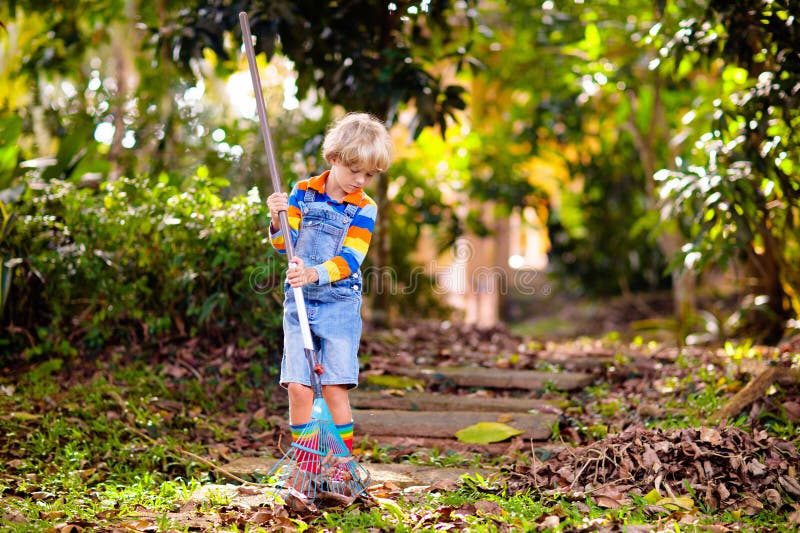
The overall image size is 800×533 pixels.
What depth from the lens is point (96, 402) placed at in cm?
425

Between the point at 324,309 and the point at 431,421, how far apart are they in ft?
4.01

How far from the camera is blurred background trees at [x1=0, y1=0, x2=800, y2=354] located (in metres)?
4.62

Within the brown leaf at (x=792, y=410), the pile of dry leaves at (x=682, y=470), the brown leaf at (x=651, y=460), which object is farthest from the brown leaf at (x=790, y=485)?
the brown leaf at (x=792, y=410)

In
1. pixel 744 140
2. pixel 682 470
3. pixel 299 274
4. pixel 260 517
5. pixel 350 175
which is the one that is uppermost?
pixel 744 140

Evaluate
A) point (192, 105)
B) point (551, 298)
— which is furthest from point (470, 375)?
point (551, 298)

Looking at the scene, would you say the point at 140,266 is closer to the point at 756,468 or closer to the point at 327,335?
the point at 327,335

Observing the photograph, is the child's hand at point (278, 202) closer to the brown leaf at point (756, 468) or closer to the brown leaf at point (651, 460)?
the brown leaf at point (651, 460)

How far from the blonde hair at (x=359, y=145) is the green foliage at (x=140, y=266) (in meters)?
1.59

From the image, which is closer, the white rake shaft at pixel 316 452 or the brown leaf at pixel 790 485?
the brown leaf at pixel 790 485

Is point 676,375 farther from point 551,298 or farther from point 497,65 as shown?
point 551,298

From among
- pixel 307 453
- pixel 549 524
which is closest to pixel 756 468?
pixel 549 524

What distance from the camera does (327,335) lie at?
10.5ft

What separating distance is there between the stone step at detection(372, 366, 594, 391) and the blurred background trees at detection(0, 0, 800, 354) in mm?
964

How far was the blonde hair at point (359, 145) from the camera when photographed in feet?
10.0
